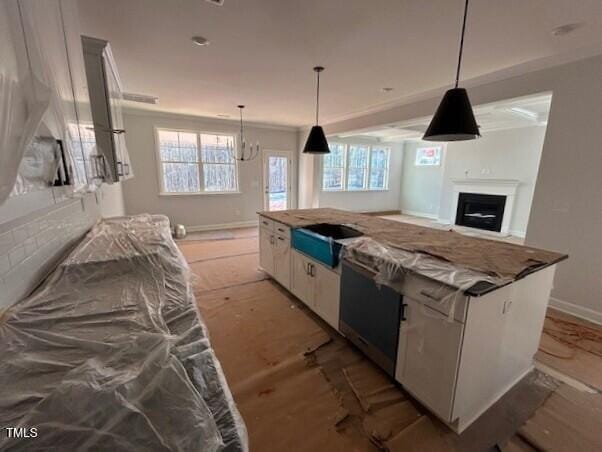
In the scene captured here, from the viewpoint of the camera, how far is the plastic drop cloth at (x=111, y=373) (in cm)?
47

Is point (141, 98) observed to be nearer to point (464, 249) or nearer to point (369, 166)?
point (464, 249)

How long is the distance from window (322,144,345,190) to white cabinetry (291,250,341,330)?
18.1 feet

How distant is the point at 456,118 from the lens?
5.51 ft

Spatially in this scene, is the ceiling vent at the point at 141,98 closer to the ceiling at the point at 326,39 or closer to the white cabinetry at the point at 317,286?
the ceiling at the point at 326,39

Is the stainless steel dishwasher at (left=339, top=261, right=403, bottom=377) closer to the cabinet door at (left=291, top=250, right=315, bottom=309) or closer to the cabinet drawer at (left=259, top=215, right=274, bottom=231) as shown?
the cabinet door at (left=291, top=250, right=315, bottom=309)

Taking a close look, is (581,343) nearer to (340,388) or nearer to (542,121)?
(340,388)

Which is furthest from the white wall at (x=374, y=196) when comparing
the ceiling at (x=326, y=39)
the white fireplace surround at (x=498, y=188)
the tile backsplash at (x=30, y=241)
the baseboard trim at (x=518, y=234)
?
the tile backsplash at (x=30, y=241)

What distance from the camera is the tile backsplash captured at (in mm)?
930

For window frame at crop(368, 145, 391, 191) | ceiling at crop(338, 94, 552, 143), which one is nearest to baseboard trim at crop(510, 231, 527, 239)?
ceiling at crop(338, 94, 552, 143)

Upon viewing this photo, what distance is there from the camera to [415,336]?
4.98 feet

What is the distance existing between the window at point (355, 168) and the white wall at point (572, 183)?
5.25 metres

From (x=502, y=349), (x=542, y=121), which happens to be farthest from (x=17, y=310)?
(x=542, y=121)

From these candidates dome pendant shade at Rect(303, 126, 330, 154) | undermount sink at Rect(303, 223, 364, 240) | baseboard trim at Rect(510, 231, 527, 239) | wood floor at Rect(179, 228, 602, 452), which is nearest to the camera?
wood floor at Rect(179, 228, 602, 452)

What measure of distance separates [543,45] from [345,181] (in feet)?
19.6
